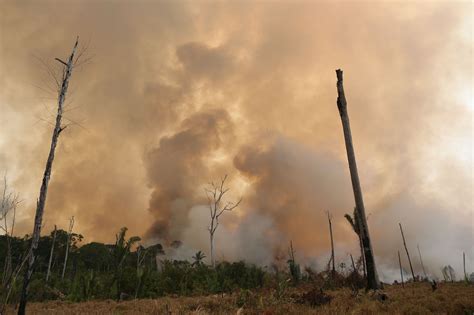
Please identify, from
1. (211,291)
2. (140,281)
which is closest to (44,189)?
(140,281)

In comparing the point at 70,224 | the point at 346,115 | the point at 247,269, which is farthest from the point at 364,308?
the point at 70,224

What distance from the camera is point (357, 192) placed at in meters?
15.5

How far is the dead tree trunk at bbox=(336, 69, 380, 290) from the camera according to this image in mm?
13906

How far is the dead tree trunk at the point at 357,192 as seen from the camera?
13.9 meters

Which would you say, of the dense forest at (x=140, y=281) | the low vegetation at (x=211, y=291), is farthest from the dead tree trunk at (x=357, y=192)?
the dense forest at (x=140, y=281)

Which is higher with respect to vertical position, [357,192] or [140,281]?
[357,192]

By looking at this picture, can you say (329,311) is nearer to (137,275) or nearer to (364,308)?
(364,308)

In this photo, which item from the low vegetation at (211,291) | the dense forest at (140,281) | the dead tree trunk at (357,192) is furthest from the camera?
the dense forest at (140,281)

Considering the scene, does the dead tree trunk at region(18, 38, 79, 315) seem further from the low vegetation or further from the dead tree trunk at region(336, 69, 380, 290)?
the dead tree trunk at region(336, 69, 380, 290)

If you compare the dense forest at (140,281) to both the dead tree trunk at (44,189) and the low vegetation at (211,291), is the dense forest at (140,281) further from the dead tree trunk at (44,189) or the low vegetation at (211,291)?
the dead tree trunk at (44,189)

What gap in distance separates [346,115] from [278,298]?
9.22 metres

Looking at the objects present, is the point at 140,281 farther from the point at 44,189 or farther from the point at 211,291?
the point at 44,189

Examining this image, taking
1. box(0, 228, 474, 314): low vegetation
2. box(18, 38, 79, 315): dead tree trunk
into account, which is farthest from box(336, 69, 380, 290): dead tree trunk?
box(18, 38, 79, 315): dead tree trunk

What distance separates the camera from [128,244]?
26.3 m
